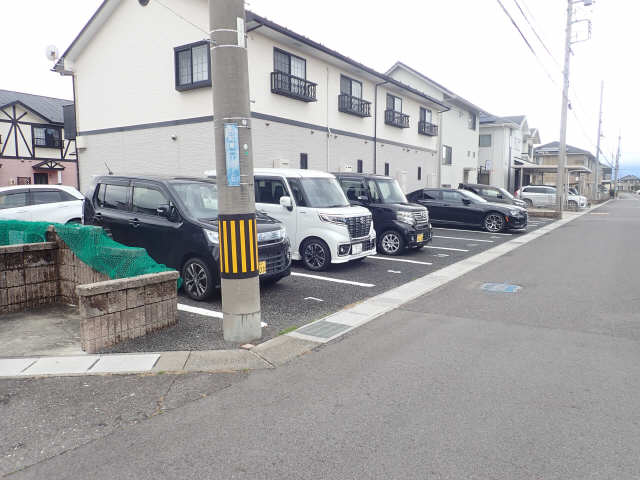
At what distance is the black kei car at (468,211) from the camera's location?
16.4 metres

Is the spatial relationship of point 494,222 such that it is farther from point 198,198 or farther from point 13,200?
point 13,200

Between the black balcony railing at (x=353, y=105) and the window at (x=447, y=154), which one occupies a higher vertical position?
the black balcony railing at (x=353, y=105)

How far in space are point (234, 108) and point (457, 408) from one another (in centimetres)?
343

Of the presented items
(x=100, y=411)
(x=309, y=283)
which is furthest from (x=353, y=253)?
(x=100, y=411)

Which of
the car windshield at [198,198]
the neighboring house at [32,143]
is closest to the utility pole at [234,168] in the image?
the car windshield at [198,198]

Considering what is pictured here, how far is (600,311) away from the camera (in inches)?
250

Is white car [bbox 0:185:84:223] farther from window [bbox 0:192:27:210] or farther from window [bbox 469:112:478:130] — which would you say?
window [bbox 469:112:478:130]

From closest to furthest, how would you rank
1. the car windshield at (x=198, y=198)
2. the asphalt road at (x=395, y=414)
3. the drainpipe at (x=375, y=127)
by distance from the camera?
the asphalt road at (x=395, y=414) → the car windshield at (x=198, y=198) → the drainpipe at (x=375, y=127)

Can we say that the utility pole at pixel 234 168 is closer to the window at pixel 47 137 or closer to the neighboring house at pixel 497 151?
the window at pixel 47 137

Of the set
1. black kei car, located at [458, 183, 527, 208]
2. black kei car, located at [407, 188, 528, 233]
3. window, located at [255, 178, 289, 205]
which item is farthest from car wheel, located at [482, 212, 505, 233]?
window, located at [255, 178, 289, 205]

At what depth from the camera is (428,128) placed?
26.3 m

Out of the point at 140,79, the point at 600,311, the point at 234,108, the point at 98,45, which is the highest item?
the point at 98,45

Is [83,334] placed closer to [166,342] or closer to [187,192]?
[166,342]

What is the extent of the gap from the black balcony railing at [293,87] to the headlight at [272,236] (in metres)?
8.77
